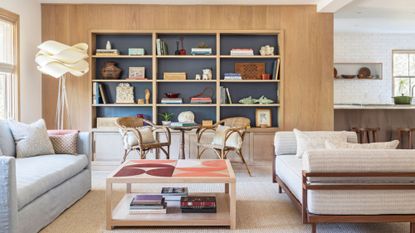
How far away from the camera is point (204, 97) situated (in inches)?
258

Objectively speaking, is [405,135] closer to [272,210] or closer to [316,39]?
[316,39]

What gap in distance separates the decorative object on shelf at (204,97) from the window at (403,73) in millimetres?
5808

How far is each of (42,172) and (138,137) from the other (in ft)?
6.92

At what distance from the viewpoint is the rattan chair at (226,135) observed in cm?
563

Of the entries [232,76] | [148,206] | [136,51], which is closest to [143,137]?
[136,51]

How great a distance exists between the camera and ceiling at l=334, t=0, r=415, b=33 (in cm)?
665

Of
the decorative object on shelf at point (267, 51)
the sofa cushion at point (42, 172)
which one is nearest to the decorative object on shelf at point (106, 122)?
the sofa cushion at point (42, 172)

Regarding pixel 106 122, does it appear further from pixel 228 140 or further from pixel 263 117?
pixel 263 117

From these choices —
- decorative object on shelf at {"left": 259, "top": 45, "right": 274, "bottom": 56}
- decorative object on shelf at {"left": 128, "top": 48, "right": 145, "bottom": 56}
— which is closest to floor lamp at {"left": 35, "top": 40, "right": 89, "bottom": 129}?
decorative object on shelf at {"left": 128, "top": 48, "right": 145, "bottom": 56}

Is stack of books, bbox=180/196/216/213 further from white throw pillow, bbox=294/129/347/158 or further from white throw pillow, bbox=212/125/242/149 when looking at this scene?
white throw pillow, bbox=212/125/242/149

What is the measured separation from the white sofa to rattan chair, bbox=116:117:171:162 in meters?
3.07

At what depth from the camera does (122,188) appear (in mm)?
4848

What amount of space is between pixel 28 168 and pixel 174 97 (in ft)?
10.5

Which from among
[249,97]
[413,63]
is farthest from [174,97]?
[413,63]
